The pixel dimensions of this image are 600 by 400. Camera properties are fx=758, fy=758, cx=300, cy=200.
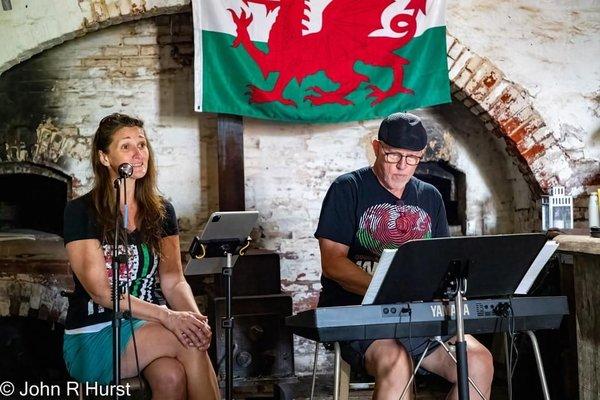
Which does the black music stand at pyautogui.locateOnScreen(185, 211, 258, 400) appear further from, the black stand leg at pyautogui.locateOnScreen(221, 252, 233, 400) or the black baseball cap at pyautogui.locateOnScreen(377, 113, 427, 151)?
the black baseball cap at pyautogui.locateOnScreen(377, 113, 427, 151)

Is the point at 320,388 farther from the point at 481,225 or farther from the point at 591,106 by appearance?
the point at 591,106

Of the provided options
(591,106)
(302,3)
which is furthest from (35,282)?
(591,106)

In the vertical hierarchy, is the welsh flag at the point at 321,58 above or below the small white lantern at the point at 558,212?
above

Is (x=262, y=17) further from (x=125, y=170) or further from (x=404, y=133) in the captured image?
(x=125, y=170)

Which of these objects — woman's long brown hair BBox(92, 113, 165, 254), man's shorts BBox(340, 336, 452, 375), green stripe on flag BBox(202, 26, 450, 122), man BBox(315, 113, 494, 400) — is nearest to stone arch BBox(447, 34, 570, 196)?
green stripe on flag BBox(202, 26, 450, 122)

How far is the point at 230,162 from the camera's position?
512cm

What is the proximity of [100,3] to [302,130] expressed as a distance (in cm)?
160

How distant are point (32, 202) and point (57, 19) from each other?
1.37 m

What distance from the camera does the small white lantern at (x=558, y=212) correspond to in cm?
492

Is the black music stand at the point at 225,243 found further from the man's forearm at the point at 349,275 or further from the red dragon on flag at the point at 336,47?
the red dragon on flag at the point at 336,47

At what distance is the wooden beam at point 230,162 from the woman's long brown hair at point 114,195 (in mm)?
1864

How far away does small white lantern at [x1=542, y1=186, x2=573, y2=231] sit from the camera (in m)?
4.92

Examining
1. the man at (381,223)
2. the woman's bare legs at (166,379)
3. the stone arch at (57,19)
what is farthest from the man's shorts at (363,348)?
the stone arch at (57,19)

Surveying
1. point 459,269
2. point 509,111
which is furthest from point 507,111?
point 459,269
